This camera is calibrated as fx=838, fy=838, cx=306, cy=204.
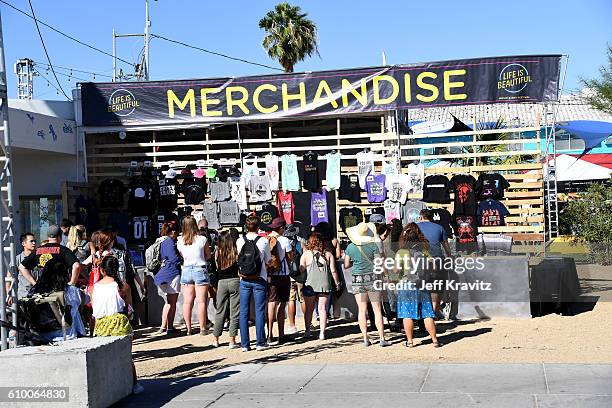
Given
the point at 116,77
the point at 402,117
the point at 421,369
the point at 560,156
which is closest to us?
the point at 421,369

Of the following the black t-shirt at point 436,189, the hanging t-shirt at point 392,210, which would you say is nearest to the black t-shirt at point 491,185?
the black t-shirt at point 436,189

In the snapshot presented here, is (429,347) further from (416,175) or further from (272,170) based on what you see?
(272,170)

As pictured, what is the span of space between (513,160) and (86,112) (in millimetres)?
9945

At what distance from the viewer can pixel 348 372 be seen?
947 cm

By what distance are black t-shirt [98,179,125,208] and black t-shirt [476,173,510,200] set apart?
769 cm

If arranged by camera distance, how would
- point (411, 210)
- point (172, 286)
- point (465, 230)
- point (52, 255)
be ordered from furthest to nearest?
point (411, 210) < point (465, 230) < point (172, 286) < point (52, 255)

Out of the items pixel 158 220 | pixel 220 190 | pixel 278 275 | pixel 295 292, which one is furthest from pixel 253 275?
pixel 158 220

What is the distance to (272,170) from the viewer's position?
17.3 m

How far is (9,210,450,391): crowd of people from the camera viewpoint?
10.3 meters

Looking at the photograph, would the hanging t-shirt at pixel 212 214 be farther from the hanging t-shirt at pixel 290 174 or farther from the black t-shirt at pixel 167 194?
the hanging t-shirt at pixel 290 174

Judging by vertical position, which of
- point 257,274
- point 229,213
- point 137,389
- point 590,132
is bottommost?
point 137,389

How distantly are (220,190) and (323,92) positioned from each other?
297 cm

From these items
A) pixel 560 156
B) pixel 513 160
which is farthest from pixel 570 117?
pixel 513 160

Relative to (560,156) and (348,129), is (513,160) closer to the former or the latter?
(348,129)
